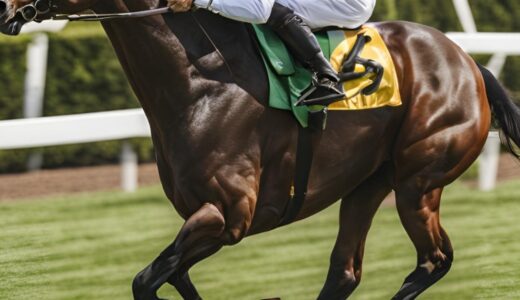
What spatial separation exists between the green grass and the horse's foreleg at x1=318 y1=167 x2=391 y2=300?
1.02 meters

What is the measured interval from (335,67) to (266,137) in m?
0.43

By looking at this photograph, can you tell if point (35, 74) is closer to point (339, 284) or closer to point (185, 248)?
point (339, 284)

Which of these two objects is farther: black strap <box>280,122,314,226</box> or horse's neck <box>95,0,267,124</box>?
black strap <box>280,122,314,226</box>

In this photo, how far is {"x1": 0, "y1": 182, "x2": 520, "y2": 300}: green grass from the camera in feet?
23.3

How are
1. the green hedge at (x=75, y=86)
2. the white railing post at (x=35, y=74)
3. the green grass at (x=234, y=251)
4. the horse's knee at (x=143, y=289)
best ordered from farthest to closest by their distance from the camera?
the green hedge at (x=75, y=86) → the white railing post at (x=35, y=74) → the green grass at (x=234, y=251) → the horse's knee at (x=143, y=289)

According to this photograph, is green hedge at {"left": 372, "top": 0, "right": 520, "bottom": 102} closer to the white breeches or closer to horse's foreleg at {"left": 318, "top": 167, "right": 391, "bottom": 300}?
horse's foreleg at {"left": 318, "top": 167, "right": 391, "bottom": 300}

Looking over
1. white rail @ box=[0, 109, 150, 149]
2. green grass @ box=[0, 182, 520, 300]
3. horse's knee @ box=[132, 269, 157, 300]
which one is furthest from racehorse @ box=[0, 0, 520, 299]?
A: white rail @ box=[0, 109, 150, 149]

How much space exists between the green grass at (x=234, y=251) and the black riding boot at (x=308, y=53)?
1.90 meters

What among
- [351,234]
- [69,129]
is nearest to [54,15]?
[351,234]

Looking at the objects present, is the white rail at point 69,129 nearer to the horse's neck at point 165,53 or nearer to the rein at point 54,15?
the horse's neck at point 165,53

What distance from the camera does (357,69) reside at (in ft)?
18.3

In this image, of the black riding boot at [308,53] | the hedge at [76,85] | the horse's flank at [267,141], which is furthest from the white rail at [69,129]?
the black riding boot at [308,53]

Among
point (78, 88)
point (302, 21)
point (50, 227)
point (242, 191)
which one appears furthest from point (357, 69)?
point (78, 88)

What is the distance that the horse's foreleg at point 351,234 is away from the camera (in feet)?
19.7
